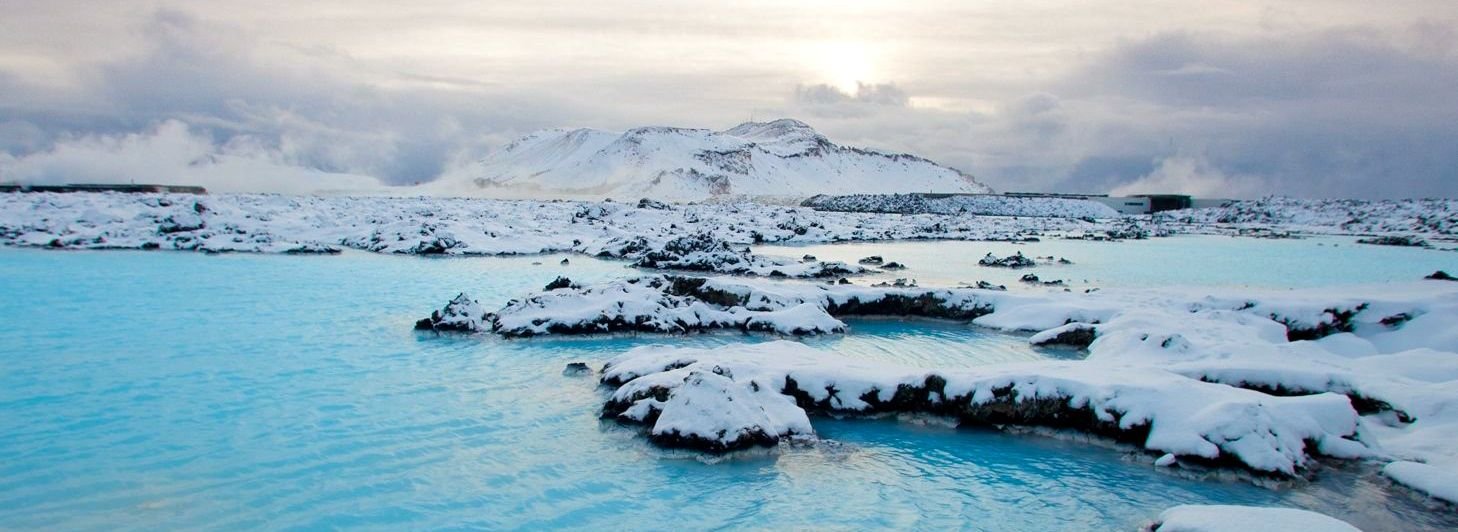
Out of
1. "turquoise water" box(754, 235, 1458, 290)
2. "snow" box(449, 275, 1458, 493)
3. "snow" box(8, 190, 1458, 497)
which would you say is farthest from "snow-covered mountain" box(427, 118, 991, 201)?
"snow" box(449, 275, 1458, 493)

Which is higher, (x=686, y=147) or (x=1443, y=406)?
(x=686, y=147)

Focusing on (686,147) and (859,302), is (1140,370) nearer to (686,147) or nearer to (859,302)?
(859,302)

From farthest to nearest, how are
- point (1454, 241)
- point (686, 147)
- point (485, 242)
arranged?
point (686, 147) → point (1454, 241) → point (485, 242)

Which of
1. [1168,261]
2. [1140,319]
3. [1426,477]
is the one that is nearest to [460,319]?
[1140,319]

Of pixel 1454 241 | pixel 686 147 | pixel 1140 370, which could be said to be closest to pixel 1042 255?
pixel 1140 370

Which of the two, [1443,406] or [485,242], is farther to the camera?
[485,242]

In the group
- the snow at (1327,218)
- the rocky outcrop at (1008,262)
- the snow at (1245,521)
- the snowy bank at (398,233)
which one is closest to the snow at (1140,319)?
the snowy bank at (398,233)

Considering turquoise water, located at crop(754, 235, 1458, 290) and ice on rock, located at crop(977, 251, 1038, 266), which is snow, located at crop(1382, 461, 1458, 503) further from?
ice on rock, located at crop(977, 251, 1038, 266)

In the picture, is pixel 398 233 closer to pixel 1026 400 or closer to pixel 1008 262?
pixel 1008 262
